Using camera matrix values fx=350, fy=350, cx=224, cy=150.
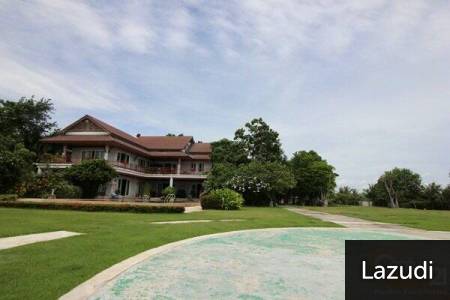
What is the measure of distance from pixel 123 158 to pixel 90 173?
25.4 feet

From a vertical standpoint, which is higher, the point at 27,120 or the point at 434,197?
the point at 27,120

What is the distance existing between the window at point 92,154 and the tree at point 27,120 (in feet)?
21.3

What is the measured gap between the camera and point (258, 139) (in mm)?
43562

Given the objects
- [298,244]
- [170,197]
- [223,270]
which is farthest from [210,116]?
[223,270]

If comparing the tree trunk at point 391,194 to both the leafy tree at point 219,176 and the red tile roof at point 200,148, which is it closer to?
the red tile roof at point 200,148

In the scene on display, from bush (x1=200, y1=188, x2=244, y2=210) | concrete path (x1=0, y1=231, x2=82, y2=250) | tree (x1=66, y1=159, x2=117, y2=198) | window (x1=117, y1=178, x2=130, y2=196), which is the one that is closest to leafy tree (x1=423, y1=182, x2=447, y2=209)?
bush (x1=200, y1=188, x2=244, y2=210)

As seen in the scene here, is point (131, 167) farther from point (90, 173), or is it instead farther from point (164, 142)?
point (164, 142)

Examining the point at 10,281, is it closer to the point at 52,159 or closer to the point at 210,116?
the point at 210,116

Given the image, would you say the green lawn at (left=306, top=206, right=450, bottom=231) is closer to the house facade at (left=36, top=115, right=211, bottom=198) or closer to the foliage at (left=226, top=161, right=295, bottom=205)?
the foliage at (left=226, top=161, right=295, bottom=205)

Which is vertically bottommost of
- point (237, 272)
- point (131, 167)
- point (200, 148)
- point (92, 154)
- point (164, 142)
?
point (237, 272)

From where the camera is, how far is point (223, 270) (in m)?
7.23

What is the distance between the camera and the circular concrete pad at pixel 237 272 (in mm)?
5539

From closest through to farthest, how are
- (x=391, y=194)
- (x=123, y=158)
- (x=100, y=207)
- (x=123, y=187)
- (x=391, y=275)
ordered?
1. (x=391, y=275)
2. (x=100, y=207)
3. (x=123, y=187)
4. (x=123, y=158)
5. (x=391, y=194)

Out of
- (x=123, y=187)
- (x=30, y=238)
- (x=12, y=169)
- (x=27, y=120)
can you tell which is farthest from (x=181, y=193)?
(x=30, y=238)
